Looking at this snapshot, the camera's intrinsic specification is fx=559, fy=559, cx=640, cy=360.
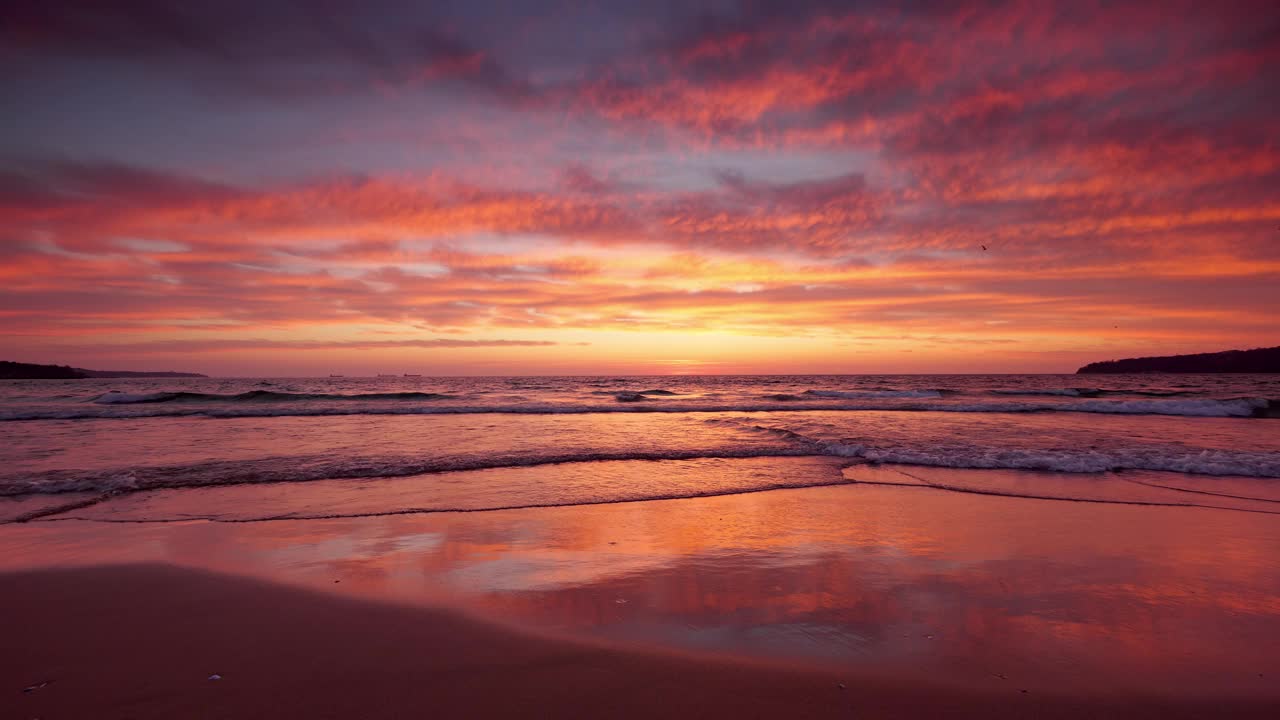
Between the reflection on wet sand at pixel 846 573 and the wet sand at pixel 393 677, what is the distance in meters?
0.26

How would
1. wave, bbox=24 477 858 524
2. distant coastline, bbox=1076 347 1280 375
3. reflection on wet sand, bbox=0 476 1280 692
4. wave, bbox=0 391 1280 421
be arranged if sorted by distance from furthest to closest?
distant coastline, bbox=1076 347 1280 375
wave, bbox=0 391 1280 421
wave, bbox=24 477 858 524
reflection on wet sand, bbox=0 476 1280 692

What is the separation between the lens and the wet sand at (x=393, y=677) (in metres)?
3.10

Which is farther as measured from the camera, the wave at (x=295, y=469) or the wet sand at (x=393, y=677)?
the wave at (x=295, y=469)

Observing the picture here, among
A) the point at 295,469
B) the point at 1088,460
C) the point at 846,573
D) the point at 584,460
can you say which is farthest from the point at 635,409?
the point at 846,573

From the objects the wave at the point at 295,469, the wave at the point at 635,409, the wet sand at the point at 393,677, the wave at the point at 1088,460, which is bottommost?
the wet sand at the point at 393,677

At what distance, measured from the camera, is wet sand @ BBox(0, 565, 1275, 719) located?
3.10m

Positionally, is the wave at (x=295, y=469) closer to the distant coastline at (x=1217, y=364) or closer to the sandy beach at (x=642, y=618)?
the sandy beach at (x=642, y=618)

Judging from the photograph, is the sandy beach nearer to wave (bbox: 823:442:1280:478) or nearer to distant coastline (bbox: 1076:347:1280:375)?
wave (bbox: 823:442:1280:478)

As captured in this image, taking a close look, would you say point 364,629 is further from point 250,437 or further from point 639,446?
point 250,437

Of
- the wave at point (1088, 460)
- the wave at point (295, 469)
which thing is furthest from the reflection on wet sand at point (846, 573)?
the wave at point (1088, 460)

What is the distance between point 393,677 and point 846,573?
12.6 feet

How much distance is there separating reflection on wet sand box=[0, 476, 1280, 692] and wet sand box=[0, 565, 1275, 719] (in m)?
0.26

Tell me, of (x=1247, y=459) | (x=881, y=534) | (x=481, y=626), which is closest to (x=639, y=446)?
(x=881, y=534)

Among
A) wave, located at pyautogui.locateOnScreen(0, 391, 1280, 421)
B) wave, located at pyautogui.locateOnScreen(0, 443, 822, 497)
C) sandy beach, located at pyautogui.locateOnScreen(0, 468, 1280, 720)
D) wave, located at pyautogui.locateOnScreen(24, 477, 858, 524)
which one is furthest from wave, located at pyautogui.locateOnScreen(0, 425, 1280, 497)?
wave, located at pyautogui.locateOnScreen(0, 391, 1280, 421)
